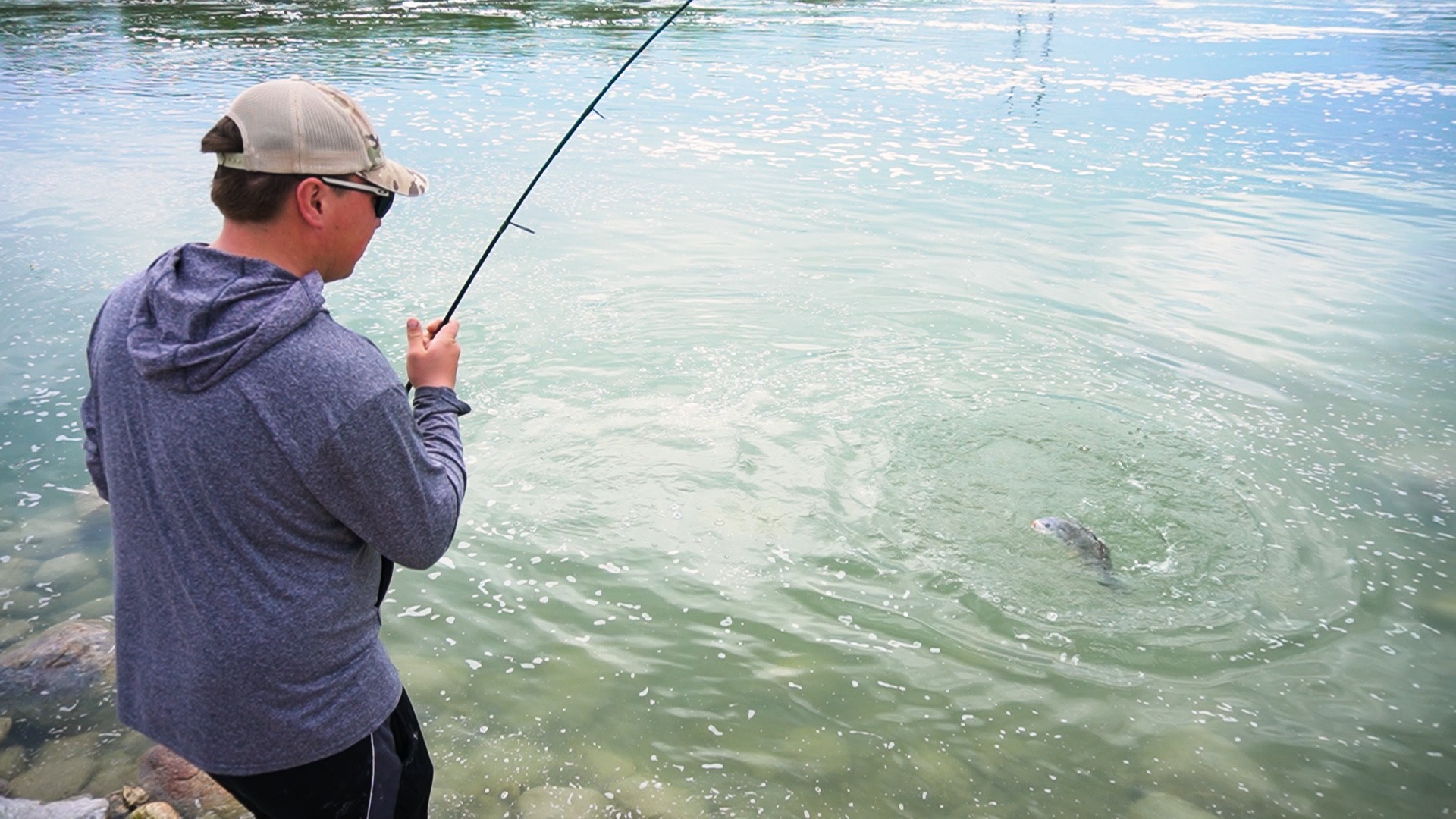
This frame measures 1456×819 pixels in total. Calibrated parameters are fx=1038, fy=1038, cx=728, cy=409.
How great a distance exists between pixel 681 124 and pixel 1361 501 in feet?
38.4

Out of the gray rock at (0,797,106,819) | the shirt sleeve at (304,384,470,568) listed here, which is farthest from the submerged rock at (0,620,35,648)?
the shirt sleeve at (304,384,470,568)

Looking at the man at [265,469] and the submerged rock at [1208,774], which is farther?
the submerged rock at [1208,774]

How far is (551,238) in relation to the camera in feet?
33.8

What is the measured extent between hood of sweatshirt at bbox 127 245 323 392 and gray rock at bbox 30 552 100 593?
12.8 ft

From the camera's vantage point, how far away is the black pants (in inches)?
80.5

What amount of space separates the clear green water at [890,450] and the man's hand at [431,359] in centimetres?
210

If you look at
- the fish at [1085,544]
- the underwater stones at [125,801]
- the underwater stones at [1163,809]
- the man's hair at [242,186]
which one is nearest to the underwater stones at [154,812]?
the underwater stones at [125,801]

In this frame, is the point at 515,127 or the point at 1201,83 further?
the point at 1201,83

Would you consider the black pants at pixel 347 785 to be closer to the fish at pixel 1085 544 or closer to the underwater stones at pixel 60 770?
the underwater stones at pixel 60 770

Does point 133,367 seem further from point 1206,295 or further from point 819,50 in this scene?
point 819,50

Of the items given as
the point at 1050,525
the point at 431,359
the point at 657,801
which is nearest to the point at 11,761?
the point at 657,801

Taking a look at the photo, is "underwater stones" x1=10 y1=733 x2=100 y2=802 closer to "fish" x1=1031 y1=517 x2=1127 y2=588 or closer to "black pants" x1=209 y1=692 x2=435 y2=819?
"black pants" x1=209 y1=692 x2=435 y2=819

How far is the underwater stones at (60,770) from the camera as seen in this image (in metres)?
3.71

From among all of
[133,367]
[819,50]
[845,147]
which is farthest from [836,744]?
[819,50]
